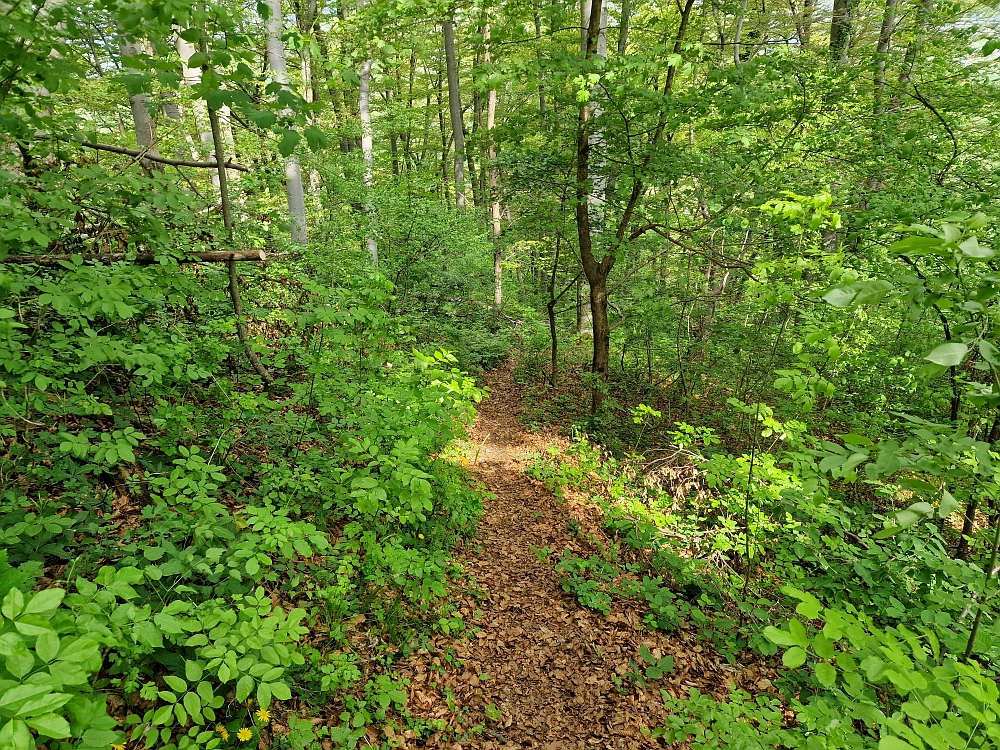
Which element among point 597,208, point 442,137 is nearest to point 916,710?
point 597,208

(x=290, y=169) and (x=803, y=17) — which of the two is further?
(x=803, y=17)

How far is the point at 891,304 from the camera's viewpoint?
17.4 ft

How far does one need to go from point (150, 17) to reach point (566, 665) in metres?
5.08

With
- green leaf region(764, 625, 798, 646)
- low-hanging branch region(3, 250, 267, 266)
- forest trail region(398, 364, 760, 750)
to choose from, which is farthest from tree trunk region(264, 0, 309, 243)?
green leaf region(764, 625, 798, 646)

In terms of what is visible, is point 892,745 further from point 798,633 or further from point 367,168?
point 367,168

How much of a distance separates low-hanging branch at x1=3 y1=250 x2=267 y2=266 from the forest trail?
12.4 feet

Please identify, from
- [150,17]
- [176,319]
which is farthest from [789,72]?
[176,319]

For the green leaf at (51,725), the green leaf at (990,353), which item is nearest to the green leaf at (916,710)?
the green leaf at (990,353)

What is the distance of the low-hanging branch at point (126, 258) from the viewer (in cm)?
332

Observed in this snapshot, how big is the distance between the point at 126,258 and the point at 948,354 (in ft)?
15.5

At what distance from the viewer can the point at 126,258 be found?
354 cm

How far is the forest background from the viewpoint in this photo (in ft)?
6.16

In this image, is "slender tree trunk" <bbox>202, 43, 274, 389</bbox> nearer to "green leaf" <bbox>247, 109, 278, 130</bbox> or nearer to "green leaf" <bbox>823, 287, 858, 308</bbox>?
"green leaf" <bbox>247, 109, 278, 130</bbox>

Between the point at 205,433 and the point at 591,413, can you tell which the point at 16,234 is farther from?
the point at 591,413
